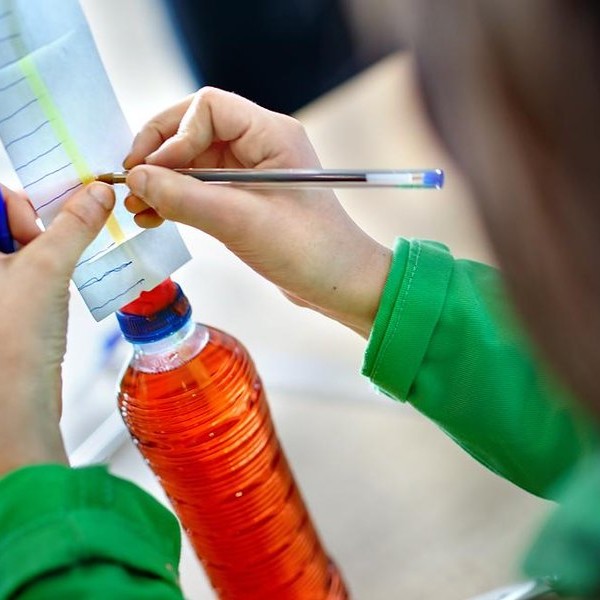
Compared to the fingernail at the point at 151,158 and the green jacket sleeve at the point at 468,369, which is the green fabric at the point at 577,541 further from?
the fingernail at the point at 151,158

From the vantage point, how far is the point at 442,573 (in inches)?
22.3

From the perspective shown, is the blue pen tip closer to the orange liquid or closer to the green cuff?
the green cuff

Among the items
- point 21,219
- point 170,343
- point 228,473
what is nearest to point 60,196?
point 21,219

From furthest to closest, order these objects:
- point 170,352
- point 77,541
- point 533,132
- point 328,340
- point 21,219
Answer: point 328,340 < point 170,352 < point 21,219 < point 77,541 < point 533,132

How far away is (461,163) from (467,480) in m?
0.40

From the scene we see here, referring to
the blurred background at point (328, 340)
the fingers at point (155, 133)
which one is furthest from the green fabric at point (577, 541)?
the fingers at point (155, 133)

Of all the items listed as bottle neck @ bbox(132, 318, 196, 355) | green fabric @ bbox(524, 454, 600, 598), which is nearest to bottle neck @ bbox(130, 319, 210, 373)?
bottle neck @ bbox(132, 318, 196, 355)

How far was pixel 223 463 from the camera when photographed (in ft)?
1.89

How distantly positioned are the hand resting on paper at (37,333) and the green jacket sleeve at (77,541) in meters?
0.03

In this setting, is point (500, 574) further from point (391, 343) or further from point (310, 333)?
point (310, 333)

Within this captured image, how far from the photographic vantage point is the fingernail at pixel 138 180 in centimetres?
45

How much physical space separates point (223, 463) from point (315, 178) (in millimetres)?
240

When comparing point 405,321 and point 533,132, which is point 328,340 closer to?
point 405,321

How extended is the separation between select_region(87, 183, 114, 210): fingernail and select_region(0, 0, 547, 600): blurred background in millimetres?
135
